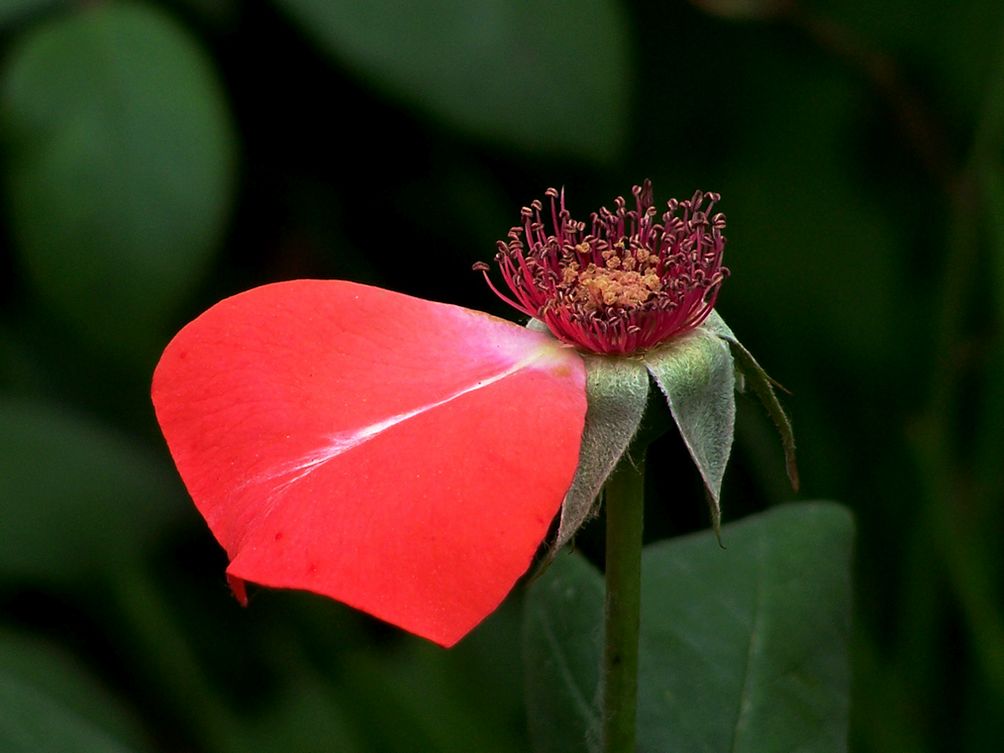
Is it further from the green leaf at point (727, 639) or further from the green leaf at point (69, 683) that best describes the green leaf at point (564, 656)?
the green leaf at point (69, 683)

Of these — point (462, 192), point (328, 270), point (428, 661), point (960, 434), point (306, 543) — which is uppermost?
point (306, 543)

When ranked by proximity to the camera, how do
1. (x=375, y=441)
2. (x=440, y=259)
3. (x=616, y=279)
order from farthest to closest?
(x=440, y=259) < (x=616, y=279) < (x=375, y=441)

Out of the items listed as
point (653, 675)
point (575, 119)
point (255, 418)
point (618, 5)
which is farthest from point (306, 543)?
point (618, 5)

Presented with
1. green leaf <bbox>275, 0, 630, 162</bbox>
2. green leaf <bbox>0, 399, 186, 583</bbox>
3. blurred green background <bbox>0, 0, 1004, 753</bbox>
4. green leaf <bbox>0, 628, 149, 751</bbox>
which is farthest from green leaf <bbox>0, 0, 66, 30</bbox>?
green leaf <bbox>0, 628, 149, 751</bbox>

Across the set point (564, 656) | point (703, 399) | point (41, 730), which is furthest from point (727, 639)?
point (41, 730)

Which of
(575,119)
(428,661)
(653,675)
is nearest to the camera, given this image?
(653,675)

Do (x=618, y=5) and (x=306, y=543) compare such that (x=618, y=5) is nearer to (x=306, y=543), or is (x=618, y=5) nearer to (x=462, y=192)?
(x=462, y=192)

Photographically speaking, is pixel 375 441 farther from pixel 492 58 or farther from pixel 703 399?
pixel 492 58
